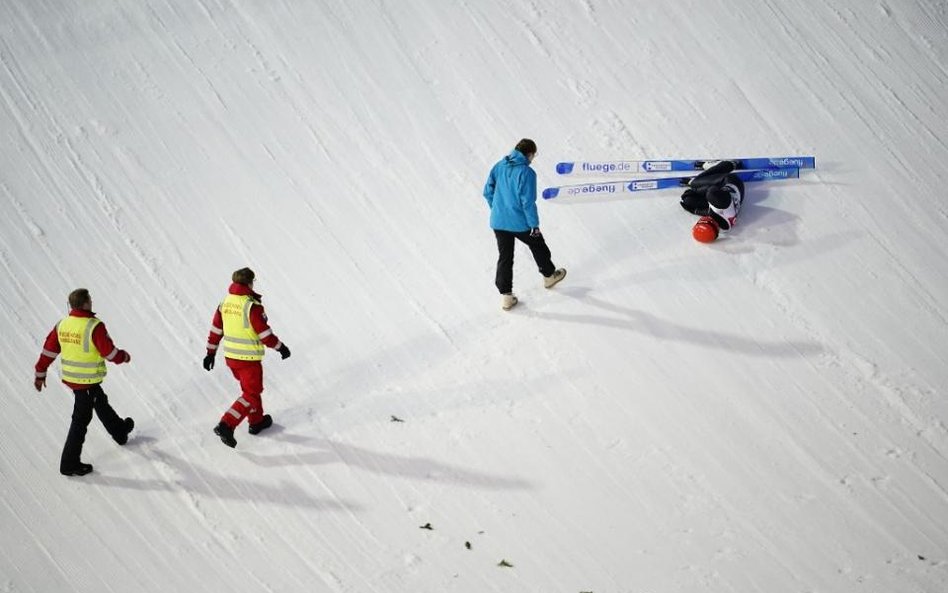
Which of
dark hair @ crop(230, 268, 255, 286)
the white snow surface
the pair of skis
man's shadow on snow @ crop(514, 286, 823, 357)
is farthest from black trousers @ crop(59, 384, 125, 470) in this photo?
the pair of skis

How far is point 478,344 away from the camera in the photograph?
7.31m

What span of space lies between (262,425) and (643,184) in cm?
426

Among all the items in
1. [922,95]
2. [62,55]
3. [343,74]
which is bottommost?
[922,95]

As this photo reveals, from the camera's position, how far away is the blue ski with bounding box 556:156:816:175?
8.54 meters

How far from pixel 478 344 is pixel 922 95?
18.5 feet

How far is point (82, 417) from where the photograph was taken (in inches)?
249

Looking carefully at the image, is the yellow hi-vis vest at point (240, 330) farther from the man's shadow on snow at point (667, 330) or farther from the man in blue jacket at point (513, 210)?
the man's shadow on snow at point (667, 330)

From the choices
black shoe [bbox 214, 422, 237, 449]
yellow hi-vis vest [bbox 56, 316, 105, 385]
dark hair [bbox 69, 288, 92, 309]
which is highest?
dark hair [bbox 69, 288, 92, 309]

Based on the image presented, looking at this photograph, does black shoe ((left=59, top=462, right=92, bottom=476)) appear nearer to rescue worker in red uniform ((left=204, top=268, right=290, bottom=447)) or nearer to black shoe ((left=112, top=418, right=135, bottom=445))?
black shoe ((left=112, top=418, right=135, bottom=445))

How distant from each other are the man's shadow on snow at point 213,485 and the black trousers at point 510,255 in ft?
7.56

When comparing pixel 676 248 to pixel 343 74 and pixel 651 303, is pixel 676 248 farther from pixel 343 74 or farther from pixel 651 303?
pixel 343 74

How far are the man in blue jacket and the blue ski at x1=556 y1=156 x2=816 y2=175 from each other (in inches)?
63.2

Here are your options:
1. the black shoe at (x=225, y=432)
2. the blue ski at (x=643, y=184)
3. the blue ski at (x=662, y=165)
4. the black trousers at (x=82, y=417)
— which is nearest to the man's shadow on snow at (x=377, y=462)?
the black shoe at (x=225, y=432)

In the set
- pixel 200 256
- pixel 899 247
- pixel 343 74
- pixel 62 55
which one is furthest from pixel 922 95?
pixel 62 55
